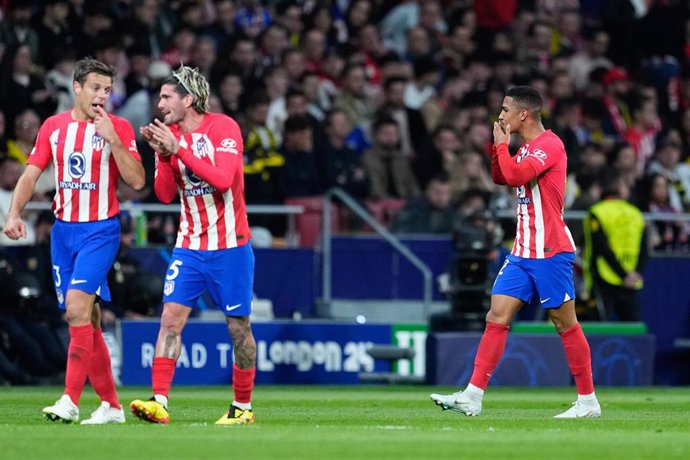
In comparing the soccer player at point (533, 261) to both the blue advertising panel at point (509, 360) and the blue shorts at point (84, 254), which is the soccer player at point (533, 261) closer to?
the blue shorts at point (84, 254)

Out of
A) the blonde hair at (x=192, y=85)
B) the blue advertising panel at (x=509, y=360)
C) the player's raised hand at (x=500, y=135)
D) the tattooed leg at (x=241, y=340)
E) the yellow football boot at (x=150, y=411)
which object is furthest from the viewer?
the blue advertising panel at (x=509, y=360)

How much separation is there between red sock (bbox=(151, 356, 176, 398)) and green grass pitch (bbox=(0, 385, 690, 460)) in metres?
0.24

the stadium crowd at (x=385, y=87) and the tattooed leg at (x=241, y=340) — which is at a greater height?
the stadium crowd at (x=385, y=87)

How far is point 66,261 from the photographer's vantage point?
1073 cm

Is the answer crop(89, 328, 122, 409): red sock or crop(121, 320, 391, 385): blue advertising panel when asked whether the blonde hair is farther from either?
crop(121, 320, 391, 385): blue advertising panel

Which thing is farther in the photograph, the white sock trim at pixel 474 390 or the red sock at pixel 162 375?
the white sock trim at pixel 474 390

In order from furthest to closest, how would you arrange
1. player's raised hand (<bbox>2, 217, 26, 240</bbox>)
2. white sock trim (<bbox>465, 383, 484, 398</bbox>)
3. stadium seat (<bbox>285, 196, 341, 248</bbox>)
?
stadium seat (<bbox>285, 196, 341, 248</bbox>), white sock trim (<bbox>465, 383, 484, 398</bbox>), player's raised hand (<bbox>2, 217, 26, 240</bbox>)

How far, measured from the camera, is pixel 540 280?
1141cm

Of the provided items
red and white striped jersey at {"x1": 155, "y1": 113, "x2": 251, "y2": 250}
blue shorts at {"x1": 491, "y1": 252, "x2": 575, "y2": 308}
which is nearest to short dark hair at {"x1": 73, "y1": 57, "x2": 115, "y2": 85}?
red and white striped jersey at {"x1": 155, "y1": 113, "x2": 251, "y2": 250}

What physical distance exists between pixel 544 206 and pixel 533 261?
406mm

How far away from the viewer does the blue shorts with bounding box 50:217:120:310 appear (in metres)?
10.6

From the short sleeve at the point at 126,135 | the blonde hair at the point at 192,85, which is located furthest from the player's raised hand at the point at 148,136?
the blonde hair at the point at 192,85

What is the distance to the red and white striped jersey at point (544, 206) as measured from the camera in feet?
37.4

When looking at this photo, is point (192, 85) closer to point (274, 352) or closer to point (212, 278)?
point (212, 278)
